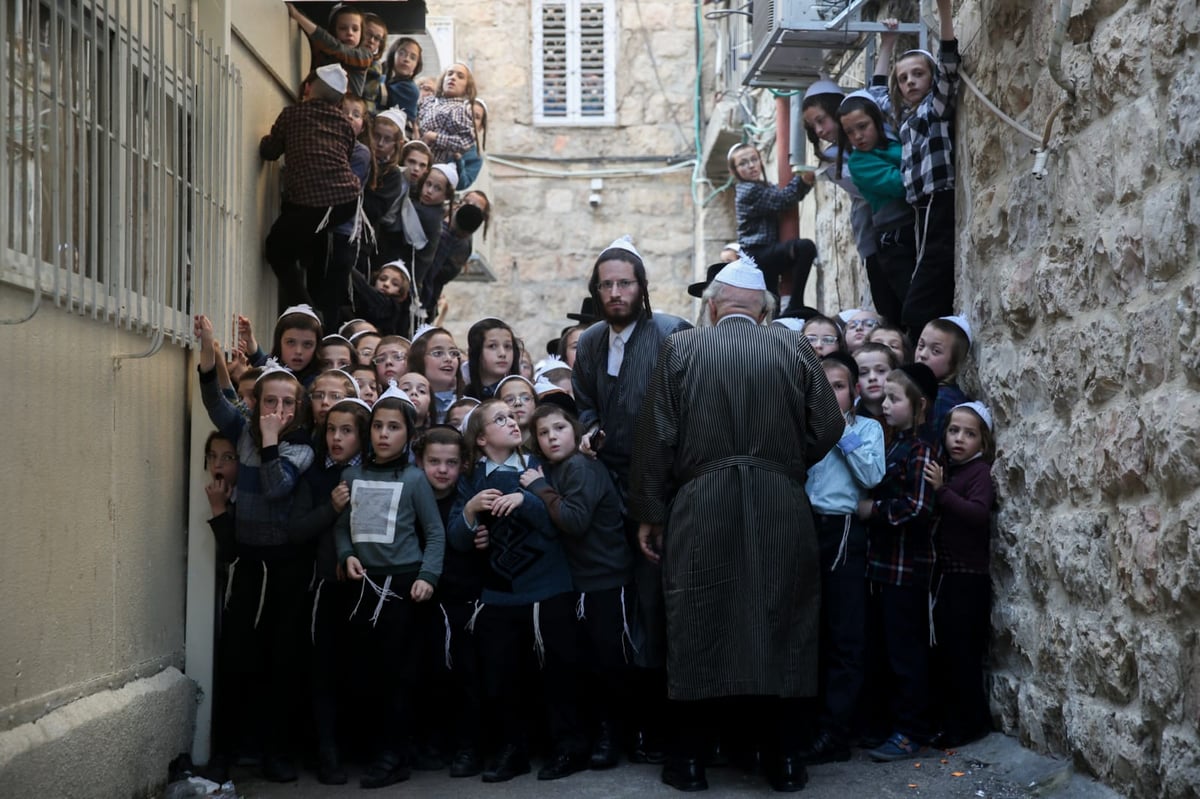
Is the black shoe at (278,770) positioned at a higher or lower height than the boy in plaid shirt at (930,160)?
lower

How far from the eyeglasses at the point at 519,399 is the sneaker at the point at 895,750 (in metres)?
1.98

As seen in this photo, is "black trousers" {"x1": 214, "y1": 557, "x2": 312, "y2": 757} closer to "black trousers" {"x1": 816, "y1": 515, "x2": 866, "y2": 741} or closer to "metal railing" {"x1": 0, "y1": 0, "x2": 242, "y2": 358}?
"metal railing" {"x1": 0, "y1": 0, "x2": 242, "y2": 358}

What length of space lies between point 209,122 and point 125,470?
174 cm

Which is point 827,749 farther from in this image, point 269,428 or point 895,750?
point 269,428

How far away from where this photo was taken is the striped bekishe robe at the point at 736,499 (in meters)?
4.91

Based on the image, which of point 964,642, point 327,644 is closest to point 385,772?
point 327,644

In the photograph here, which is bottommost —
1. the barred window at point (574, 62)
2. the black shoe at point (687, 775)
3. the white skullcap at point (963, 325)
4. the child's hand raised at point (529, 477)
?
the black shoe at point (687, 775)

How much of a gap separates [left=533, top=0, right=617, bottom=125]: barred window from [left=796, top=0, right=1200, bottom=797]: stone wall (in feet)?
32.8

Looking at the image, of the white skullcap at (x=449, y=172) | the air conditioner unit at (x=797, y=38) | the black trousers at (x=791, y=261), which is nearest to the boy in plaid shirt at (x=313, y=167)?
the white skullcap at (x=449, y=172)

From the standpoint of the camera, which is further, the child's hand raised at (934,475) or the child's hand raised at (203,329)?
the child's hand raised at (203,329)

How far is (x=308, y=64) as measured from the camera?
849 centimetres

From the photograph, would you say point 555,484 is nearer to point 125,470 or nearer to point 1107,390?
point 125,470

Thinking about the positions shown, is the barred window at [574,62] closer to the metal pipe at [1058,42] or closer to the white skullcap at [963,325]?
the white skullcap at [963,325]

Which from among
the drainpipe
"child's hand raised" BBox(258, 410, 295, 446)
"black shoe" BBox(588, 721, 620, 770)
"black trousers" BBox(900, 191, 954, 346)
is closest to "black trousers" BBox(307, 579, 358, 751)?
"child's hand raised" BBox(258, 410, 295, 446)
